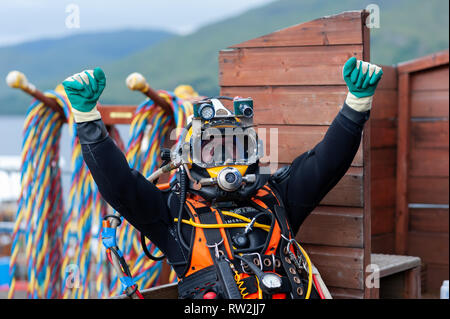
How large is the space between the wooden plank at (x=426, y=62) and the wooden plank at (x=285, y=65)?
1.48m

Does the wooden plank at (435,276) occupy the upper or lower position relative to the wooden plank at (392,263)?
lower

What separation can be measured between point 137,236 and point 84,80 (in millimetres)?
1553

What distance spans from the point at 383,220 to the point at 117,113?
1.76m

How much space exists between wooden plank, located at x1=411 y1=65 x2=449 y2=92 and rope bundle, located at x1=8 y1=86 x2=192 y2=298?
166 centimetres

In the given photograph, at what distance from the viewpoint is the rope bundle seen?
3.39 metres

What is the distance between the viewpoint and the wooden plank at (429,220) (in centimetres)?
407

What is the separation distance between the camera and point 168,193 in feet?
7.97

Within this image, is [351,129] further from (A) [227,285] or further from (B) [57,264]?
(B) [57,264]

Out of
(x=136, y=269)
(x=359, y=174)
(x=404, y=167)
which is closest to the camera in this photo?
(x=359, y=174)

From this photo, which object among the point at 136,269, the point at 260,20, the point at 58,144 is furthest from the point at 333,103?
the point at 260,20

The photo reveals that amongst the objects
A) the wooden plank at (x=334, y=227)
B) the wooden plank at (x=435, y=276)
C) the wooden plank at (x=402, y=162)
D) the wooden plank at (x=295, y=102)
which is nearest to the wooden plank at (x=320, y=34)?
the wooden plank at (x=295, y=102)

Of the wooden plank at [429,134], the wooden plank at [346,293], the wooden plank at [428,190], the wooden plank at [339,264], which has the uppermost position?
the wooden plank at [429,134]

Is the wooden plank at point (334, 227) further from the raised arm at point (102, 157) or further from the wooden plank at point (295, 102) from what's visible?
the raised arm at point (102, 157)

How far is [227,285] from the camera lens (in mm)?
2133
